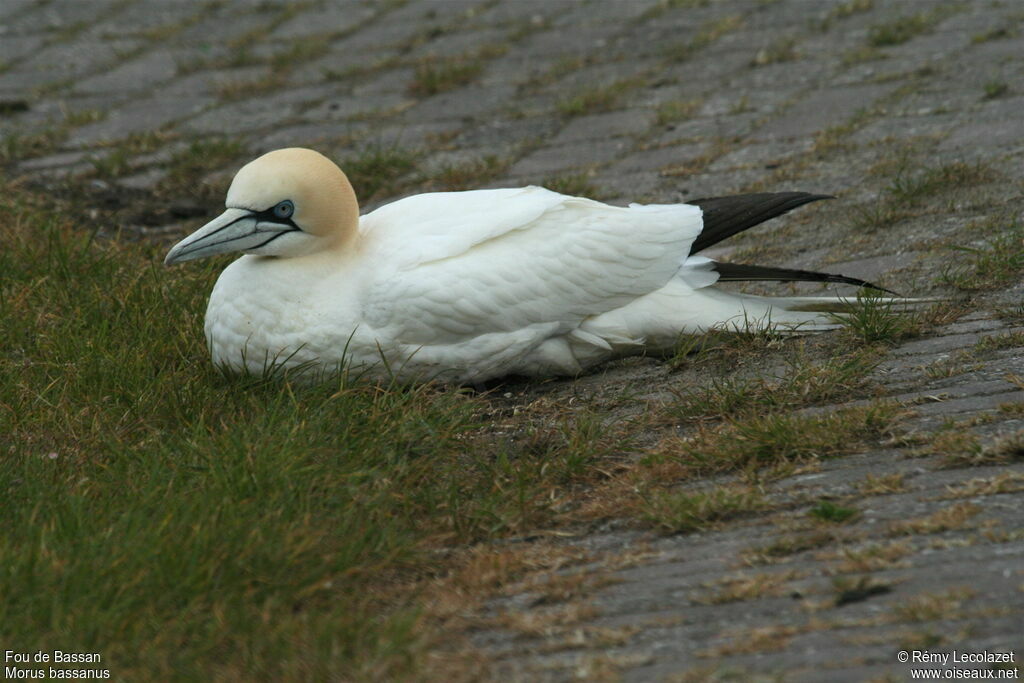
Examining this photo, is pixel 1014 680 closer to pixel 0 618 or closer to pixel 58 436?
pixel 0 618

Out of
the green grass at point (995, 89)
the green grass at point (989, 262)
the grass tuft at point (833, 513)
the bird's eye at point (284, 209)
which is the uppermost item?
the bird's eye at point (284, 209)

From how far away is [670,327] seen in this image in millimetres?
4590

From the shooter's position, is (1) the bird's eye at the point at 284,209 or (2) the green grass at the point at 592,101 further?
(2) the green grass at the point at 592,101

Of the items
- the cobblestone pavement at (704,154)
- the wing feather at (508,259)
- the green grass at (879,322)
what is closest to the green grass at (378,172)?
the cobblestone pavement at (704,154)

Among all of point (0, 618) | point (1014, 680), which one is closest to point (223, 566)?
point (0, 618)

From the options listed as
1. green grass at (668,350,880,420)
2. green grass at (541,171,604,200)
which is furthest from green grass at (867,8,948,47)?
green grass at (668,350,880,420)

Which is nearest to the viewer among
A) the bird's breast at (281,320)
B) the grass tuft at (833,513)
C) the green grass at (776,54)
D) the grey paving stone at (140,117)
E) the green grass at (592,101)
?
the grass tuft at (833,513)

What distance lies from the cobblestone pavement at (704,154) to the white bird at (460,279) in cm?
26

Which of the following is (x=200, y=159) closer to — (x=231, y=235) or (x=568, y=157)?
(x=568, y=157)

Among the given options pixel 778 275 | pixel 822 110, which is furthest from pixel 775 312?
pixel 822 110

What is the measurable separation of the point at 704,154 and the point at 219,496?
157 inches

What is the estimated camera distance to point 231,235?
442 cm

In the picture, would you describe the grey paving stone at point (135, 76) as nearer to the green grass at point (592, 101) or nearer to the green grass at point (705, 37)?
the green grass at point (592, 101)

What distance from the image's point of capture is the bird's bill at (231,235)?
14.5 ft
